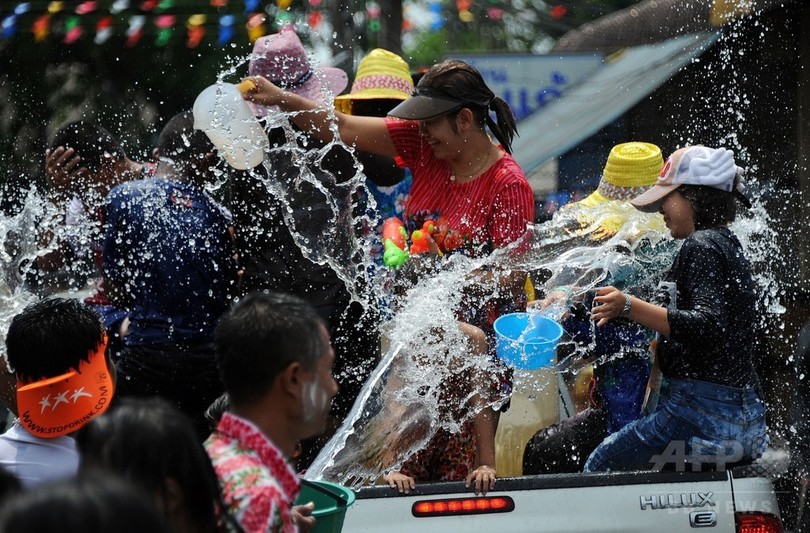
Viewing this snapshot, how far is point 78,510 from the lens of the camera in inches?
60.6

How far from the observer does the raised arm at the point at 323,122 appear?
446 cm

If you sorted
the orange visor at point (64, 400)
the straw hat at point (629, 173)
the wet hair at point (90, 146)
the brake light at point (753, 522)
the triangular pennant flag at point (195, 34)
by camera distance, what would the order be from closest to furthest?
the orange visor at point (64, 400) < the brake light at point (753, 522) < the straw hat at point (629, 173) < the wet hair at point (90, 146) < the triangular pennant flag at point (195, 34)

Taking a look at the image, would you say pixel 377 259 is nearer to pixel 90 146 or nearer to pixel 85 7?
pixel 90 146

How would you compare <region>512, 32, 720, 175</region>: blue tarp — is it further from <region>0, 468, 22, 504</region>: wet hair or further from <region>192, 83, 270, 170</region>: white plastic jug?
<region>0, 468, 22, 504</region>: wet hair

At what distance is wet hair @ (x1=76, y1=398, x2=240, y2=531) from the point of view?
6.69 feet

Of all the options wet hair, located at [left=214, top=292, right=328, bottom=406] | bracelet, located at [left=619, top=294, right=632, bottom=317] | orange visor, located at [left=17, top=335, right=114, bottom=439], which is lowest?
bracelet, located at [left=619, top=294, right=632, bottom=317]

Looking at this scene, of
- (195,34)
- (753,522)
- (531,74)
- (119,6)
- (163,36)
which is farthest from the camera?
(195,34)

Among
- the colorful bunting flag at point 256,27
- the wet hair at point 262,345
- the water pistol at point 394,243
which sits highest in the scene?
the wet hair at point 262,345

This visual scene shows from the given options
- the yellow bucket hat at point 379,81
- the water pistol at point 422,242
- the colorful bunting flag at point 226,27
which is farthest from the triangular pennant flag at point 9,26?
the water pistol at point 422,242

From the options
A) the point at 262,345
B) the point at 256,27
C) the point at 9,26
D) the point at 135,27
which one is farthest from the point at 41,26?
the point at 262,345

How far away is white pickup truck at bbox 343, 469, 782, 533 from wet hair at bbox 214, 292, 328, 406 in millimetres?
1498

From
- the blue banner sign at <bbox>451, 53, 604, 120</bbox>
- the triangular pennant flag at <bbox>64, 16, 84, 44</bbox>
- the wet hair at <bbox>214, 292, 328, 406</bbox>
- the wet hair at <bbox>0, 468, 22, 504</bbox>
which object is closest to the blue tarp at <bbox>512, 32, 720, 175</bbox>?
the blue banner sign at <bbox>451, 53, 604, 120</bbox>

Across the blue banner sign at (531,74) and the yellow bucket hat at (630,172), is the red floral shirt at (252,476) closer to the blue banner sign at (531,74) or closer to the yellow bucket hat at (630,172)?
the yellow bucket hat at (630,172)

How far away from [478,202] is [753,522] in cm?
153
